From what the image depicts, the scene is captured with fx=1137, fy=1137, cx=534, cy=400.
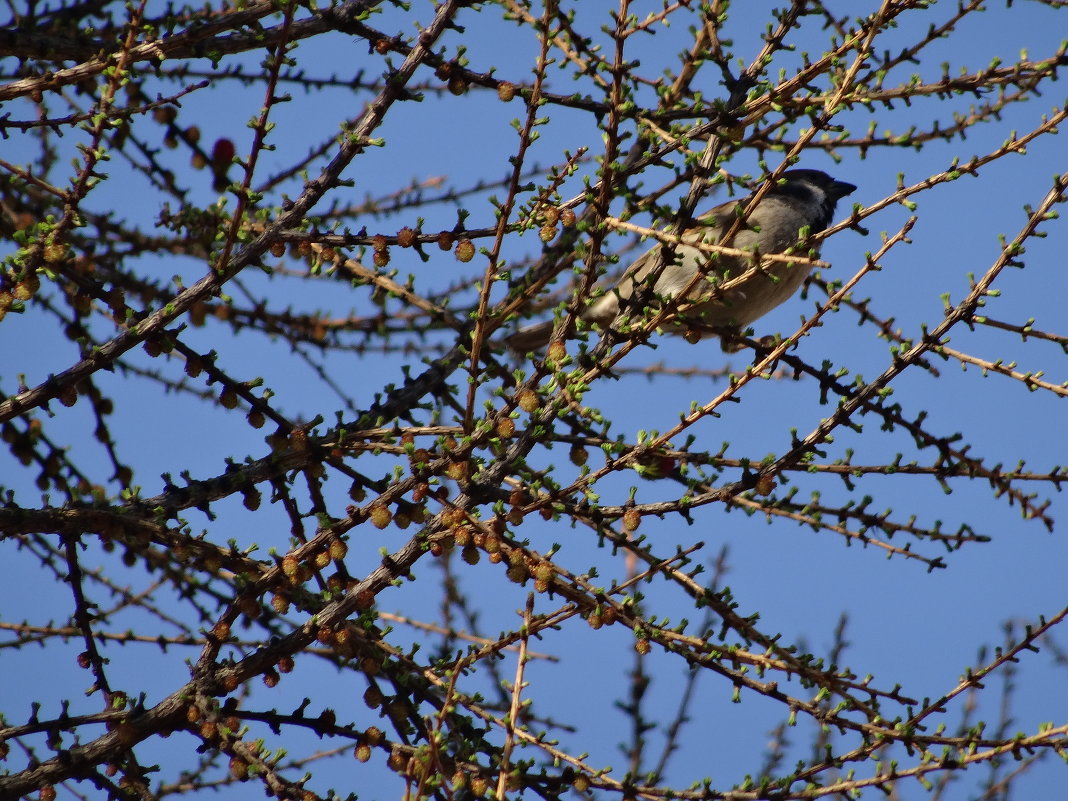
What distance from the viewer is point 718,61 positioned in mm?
2988

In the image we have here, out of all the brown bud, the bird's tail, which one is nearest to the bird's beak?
the bird's tail

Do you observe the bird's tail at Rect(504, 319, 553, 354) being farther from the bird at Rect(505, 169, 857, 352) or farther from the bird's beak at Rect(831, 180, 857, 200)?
the bird's beak at Rect(831, 180, 857, 200)

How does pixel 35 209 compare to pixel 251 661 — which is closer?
pixel 251 661

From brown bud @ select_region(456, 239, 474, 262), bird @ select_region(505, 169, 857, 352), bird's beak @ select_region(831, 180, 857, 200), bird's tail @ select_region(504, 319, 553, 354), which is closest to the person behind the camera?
brown bud @ select_region(456, 239, 474, 262)

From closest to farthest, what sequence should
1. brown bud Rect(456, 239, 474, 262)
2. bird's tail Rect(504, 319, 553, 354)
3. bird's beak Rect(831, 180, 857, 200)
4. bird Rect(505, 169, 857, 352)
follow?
brown bud Rect(456, 239, 474, 262), bird Rect(505, 169, 857, 352), bird's tail Rect(504, 319, 553, 354), bird's beak Rect(831, 180, 857, 200)

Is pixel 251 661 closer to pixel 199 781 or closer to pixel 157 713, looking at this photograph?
pixel 157 713

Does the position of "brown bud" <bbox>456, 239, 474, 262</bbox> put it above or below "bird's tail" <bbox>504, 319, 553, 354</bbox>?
below

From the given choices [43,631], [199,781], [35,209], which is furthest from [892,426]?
[35,209]

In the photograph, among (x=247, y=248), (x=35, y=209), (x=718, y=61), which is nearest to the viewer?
(x=247, y=248)

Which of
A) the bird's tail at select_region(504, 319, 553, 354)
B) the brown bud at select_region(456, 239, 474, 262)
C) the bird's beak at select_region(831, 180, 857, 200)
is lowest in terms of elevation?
the brown bud at select_region(456, 239, 474, 262)

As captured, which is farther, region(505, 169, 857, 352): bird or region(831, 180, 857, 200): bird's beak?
region(831, 180, 857, 200): bird's beak

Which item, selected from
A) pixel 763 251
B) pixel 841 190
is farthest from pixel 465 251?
pixel 841 190

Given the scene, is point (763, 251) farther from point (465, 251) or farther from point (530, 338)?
point (465, 251)

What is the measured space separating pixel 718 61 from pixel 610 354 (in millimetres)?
864
